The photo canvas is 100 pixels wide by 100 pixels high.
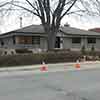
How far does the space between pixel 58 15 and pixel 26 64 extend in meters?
8.76

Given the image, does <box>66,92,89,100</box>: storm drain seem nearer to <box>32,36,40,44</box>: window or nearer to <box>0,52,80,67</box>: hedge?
<box>0,52,80,67</box>: hedge

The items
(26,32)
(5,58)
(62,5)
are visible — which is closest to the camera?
(5,58)

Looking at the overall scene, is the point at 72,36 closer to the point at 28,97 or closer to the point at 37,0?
the point at 37,0

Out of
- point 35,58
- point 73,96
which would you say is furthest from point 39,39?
point 73,96

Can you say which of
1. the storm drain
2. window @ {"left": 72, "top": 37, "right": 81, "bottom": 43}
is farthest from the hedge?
window @ {"left": 72, "top": 37, "right": 81, "bottom": 43}

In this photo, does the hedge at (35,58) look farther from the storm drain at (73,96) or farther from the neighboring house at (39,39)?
the storm drain at (73,96)

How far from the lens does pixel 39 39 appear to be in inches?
1427

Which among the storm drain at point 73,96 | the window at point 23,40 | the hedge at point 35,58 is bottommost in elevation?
the storm drain at point 73,96

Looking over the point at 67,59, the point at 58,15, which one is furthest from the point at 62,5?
the point at 67,59

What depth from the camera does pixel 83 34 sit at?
38.8 metres

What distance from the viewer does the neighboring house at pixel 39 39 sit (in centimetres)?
3447

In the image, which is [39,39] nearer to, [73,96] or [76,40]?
[76,40]

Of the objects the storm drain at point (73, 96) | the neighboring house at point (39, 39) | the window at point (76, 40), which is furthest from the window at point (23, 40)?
the storm drain at point (73, 96)

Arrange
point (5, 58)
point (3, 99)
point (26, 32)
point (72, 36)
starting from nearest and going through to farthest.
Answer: point (3, 99) → point (5, 58) → point (26, 32) → point (72, 36)
